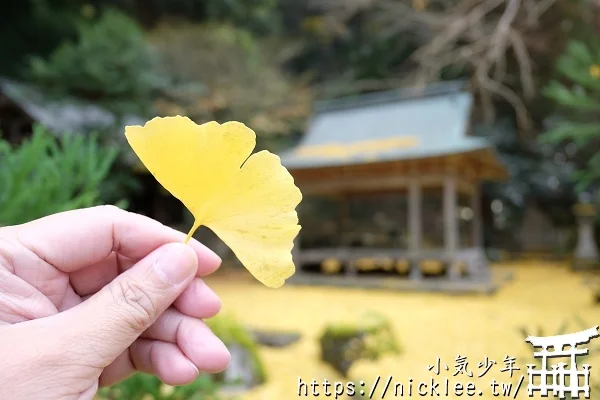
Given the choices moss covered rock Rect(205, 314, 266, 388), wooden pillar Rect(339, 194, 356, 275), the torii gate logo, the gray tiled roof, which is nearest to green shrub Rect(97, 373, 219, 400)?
moss covered rock Rect(205, 314, 266, 388)

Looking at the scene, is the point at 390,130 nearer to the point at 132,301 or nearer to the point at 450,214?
the point at 450,214

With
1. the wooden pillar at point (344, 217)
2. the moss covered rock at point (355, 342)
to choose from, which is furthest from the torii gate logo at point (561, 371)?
the wooden pillar at point (344, 217)

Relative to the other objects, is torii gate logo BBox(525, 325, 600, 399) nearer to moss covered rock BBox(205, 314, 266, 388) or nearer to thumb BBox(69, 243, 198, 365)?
thumb BBox(69, 243, 198, 365)

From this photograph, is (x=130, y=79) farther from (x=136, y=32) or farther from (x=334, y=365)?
(x=334, y=365)

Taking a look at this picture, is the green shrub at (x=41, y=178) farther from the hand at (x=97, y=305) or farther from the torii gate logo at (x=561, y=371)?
the torii gate logo at (x=561, y=371)

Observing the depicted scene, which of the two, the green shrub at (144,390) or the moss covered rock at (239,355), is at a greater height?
the moss covered rock at (239,355)

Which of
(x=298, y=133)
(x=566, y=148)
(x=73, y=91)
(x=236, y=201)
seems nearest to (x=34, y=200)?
(x=236, y=201)
